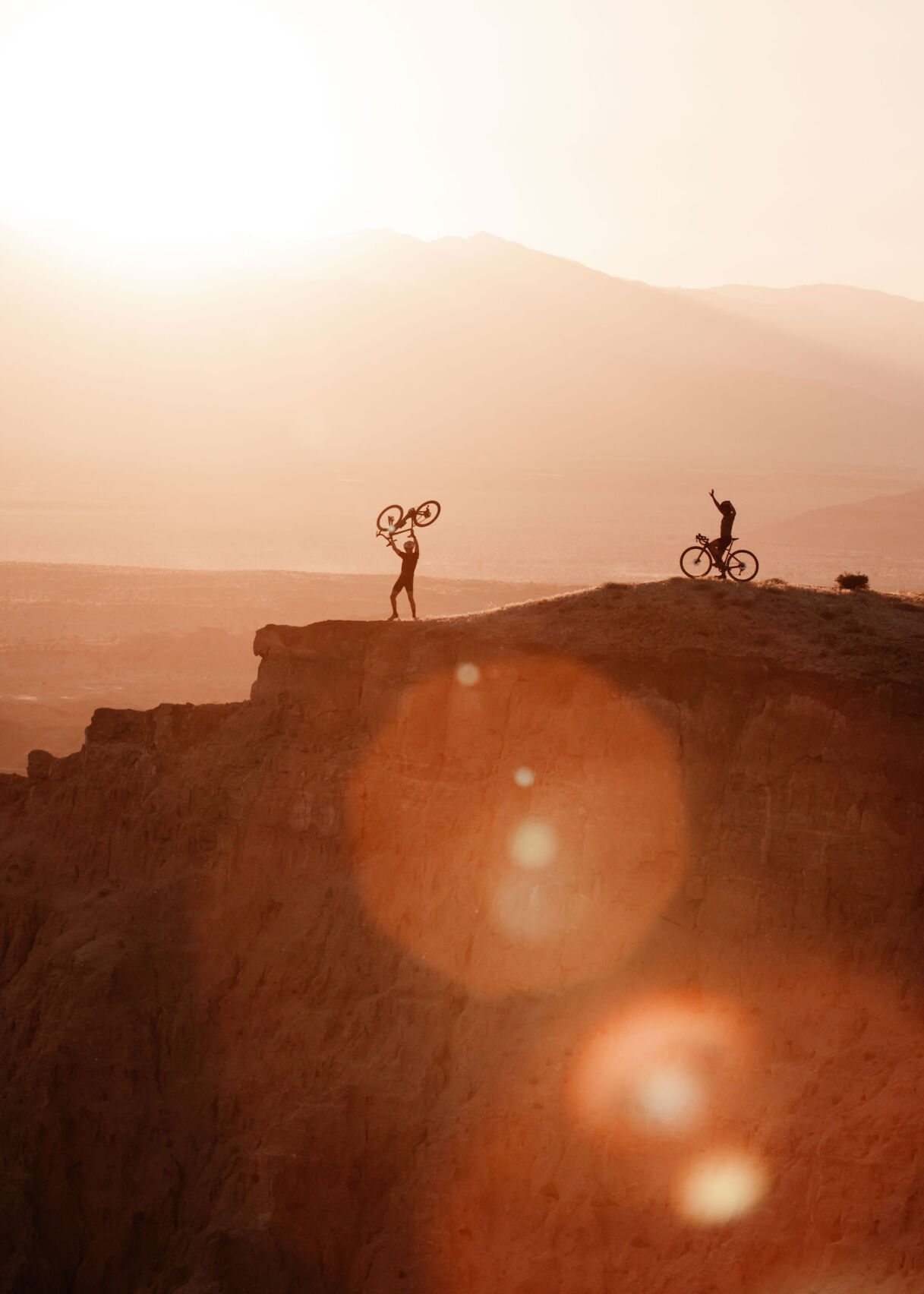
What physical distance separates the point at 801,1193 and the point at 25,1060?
11005mm

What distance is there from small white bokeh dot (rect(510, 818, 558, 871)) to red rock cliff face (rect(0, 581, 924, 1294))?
0.24ft

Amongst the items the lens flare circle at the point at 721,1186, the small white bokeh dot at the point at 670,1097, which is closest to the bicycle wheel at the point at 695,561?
the small white bokeh dot at the point at 670,1097

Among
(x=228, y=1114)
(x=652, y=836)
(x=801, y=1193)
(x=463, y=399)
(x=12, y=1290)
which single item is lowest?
(x=12, y=1290)

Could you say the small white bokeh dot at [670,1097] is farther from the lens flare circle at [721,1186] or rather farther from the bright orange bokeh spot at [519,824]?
the bright orange bokeh spot at [519,824]

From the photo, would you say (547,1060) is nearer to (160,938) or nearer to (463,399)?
(160,938)

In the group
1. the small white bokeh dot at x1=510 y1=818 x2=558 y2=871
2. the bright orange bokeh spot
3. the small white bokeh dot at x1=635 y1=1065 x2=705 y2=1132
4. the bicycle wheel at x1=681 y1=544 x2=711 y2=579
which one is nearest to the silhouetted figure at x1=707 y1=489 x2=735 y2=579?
the bicycle wheel at x1=681 y1=544 x2=711 y2=579

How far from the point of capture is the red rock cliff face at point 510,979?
44.8 feet

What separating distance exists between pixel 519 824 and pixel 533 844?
0.34 metres

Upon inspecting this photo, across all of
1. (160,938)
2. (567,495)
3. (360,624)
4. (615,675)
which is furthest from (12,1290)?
(567,495)

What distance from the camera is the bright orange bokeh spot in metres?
15.7

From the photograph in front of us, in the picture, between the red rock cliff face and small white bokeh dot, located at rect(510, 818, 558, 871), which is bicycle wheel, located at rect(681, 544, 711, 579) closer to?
the red rock cliff face

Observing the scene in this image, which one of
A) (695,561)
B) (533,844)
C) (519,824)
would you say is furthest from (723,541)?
(533,844)

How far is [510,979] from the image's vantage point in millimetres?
16094

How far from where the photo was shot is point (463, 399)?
17625 cm
